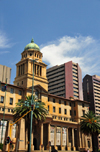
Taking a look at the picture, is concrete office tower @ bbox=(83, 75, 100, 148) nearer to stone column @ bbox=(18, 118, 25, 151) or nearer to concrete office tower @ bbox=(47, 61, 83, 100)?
concrete office tower @ bbox=(47, 61, 83, 100)

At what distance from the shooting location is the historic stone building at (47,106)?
63.5 metres

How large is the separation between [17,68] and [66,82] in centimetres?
5420

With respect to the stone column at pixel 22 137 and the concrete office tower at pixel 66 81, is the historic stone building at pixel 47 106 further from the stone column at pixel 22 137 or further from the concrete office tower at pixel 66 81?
the concrete office tower at pixel 66 81

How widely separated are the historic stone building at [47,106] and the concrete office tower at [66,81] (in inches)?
1418

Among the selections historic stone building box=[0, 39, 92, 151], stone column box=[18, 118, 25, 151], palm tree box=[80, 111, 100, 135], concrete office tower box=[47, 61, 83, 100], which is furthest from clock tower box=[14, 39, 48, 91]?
concrete office tower box=[47, 61, 83, 100]

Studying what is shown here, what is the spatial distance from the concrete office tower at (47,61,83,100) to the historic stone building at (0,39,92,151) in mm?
36022

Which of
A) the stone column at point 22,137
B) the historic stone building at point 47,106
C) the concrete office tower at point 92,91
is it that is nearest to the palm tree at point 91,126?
the historic stone building at point 47,106

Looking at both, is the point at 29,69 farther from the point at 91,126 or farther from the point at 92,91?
the point at 92,91

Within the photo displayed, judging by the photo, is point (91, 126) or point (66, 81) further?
point (66, 81)

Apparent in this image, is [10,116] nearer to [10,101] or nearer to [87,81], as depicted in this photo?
[10,101]

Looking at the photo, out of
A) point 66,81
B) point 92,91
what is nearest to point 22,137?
point 66,81

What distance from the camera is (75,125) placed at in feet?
259

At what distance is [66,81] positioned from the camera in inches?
4970

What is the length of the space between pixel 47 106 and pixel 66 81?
54.3 m
